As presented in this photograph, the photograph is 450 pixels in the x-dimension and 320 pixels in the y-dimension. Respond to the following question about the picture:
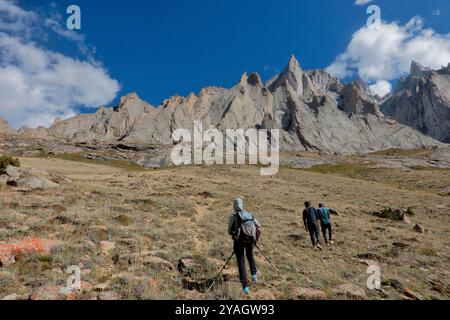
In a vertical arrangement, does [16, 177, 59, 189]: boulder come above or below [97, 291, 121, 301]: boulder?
above

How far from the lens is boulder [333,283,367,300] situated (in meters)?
9.16

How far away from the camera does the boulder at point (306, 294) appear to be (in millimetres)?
8758

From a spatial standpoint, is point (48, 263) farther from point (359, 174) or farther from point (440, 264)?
point (359, 174)

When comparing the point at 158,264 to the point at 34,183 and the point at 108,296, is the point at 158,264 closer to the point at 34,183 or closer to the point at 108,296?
the point at 108,296

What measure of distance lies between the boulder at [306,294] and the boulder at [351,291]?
606 mm

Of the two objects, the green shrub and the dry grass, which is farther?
the green shrub

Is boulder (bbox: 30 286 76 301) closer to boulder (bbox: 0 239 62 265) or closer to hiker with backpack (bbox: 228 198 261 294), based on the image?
boulder (bbox: 0 239 62 265)


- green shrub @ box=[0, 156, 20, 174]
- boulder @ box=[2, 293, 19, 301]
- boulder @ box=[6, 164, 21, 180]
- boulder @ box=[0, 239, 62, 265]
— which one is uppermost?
green shrub @ box=[0, 156, 20, 174]

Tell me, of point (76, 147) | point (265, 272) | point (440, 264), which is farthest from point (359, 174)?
point (76, 147)

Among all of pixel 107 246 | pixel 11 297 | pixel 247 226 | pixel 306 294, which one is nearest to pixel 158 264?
pixel 107 246

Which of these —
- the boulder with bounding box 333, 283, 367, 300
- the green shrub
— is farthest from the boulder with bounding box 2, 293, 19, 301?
the green shrub

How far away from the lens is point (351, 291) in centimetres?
941

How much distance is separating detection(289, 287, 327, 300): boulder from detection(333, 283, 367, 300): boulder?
23.8 inches
